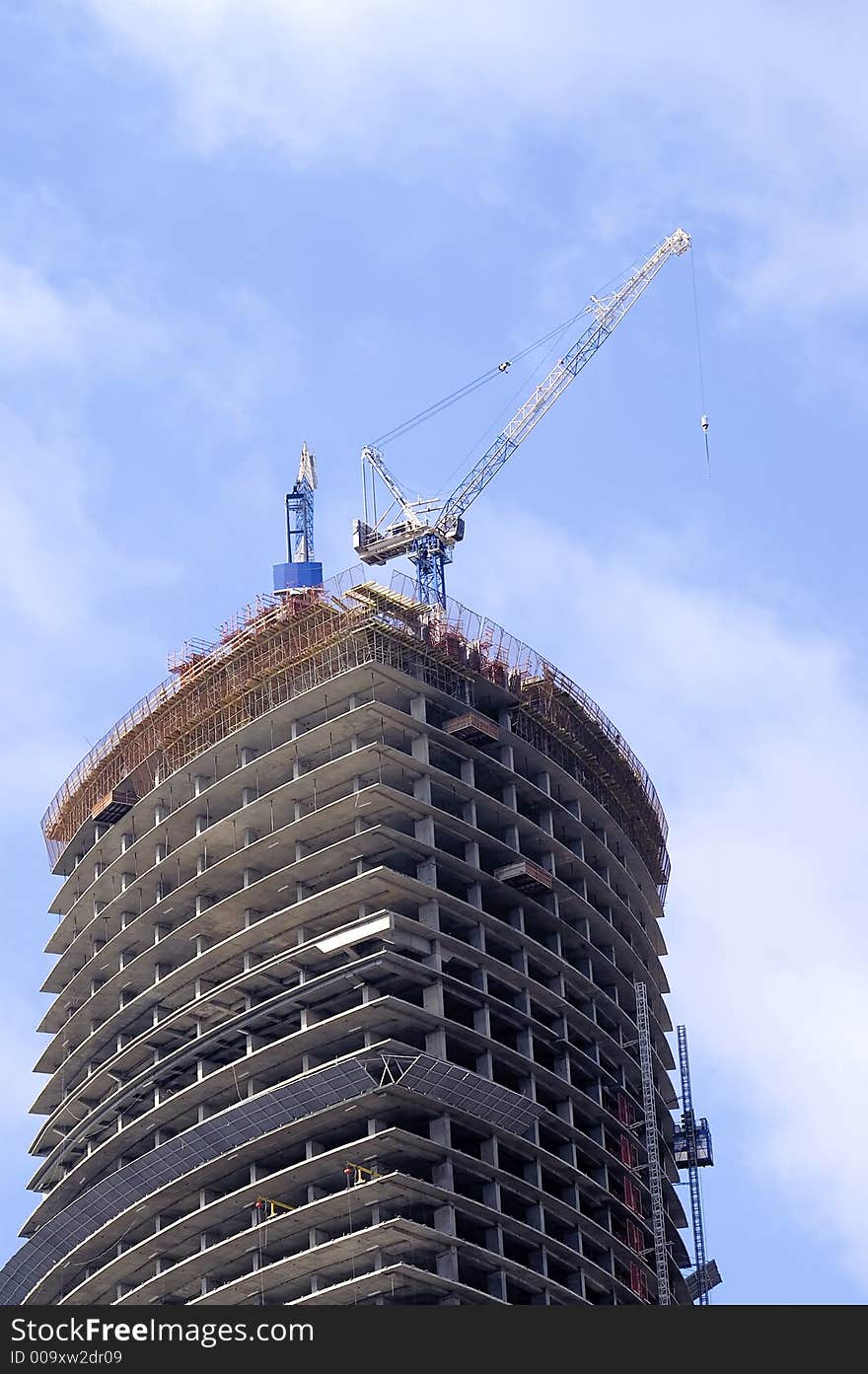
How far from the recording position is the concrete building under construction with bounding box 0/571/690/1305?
12850cm

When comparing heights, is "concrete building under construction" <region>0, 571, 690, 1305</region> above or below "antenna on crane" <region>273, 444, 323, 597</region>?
below

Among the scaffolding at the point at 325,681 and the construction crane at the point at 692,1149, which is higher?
the scaffolding at the point at 325,681

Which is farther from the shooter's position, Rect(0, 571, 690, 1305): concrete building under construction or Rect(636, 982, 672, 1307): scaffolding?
Rect(636, 982, 672, 1307): scaffolding

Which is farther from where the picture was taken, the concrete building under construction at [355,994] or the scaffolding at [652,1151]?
the scaffolding at [652,1151]

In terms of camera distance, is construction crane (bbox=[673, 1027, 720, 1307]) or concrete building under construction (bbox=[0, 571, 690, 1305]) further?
construction crane (bbox=[673, 1027, 720, 1307])

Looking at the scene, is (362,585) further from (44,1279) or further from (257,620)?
(44,1279)

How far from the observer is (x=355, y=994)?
134875mm

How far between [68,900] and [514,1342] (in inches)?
3257

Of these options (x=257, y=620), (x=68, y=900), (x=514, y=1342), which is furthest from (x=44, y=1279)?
(x=514, y=1342)

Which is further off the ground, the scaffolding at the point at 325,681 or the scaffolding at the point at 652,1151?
the scaffolding at the point at 325,681

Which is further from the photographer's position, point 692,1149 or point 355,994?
point 692,1149

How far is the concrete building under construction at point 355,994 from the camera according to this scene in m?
128

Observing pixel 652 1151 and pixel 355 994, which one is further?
pixel 652 1151

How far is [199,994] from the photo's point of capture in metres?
141
